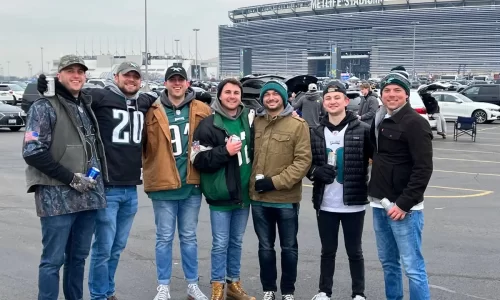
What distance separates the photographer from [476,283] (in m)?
5.27

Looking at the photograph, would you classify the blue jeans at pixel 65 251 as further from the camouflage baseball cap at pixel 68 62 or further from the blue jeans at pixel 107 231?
the camouflage baseball cap at pixel 68 62

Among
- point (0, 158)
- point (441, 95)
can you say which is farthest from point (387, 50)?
point (0, 158)

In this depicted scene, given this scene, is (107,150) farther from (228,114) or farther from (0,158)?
(0,158)

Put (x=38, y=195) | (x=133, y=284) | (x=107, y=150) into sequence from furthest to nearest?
(x=133, y=284)
(x=107, y=150)
(x=38, y=195)

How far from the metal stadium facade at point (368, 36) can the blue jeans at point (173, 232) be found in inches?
4290

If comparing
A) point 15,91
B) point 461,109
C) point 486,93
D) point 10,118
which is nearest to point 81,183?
point 10,118

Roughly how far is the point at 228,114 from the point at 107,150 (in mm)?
1068

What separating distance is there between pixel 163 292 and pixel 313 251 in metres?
2.13

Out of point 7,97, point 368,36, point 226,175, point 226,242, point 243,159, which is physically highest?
point 368,36

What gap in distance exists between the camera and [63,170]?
3896mm

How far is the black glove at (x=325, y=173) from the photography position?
459 cm

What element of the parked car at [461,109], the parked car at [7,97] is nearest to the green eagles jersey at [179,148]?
the parked car at [461,109]

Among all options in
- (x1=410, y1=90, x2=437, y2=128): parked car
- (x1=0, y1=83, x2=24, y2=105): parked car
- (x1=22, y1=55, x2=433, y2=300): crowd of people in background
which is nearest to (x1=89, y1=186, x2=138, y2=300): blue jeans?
(x1=22, y1=55, x2=433, y2=300): crowd of people in background

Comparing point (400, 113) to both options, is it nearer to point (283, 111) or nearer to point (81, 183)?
point (283, 111)
